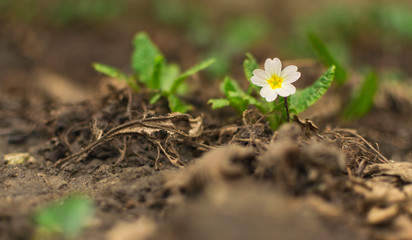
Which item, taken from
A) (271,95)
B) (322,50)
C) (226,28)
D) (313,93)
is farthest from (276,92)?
(226,28)

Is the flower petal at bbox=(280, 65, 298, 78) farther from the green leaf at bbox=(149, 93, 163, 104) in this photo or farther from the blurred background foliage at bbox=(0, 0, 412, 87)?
the blurred background foliage at bbox=(0, 0, 412, 87)

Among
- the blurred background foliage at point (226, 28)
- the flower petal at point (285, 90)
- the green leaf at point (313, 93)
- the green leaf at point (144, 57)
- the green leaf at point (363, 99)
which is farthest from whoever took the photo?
the blurred background foliage at point (226, 28)

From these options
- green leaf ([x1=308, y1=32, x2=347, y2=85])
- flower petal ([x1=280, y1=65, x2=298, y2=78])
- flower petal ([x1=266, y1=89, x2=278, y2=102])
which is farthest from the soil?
green leaf ([x1=308, y1=32, x2=347, y2=85])

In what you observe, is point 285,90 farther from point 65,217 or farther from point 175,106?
point 65,217

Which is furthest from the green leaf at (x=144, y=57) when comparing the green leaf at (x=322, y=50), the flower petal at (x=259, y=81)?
the green leaf at (x=322, y=50)

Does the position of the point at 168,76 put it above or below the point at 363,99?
below

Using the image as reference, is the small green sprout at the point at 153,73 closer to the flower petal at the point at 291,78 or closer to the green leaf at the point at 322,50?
the flower petal at the point at 291,78

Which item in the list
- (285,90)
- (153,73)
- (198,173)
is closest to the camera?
(198,173)
